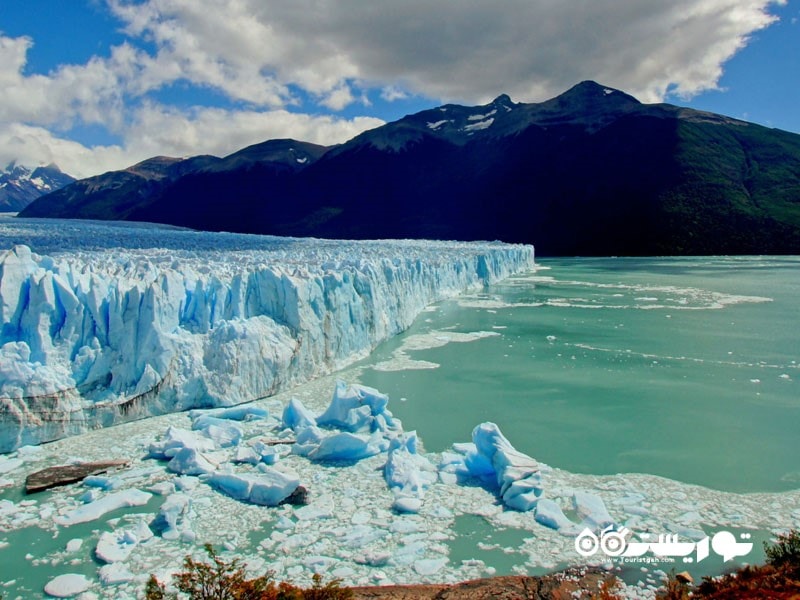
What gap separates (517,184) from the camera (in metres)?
69.6

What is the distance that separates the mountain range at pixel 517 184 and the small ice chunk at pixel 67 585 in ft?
169

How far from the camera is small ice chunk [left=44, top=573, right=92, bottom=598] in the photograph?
3.63m

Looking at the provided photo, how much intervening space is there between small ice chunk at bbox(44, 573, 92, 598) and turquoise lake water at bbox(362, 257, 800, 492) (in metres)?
3.64

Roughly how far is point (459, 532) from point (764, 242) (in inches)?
2103

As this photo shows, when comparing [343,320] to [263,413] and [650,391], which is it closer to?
[263,413]

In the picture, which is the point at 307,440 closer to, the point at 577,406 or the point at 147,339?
the point at 147,339

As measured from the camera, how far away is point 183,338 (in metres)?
7.58

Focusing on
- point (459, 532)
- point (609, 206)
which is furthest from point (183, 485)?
point (609, 206)

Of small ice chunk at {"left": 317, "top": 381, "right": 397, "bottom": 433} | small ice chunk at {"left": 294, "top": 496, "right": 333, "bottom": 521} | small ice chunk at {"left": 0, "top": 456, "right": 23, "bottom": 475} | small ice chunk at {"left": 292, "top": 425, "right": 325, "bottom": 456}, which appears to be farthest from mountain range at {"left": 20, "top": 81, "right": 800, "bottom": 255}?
small ice chunk at {"left": 0, "top": 456, "right": 23, "bottom": 475}

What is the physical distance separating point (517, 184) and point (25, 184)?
170235mm

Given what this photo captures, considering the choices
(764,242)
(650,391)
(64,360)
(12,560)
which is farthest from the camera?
(764,242)

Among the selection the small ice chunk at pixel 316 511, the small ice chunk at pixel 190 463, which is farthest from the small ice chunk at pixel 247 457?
the small ice chunk at pixel 316 511

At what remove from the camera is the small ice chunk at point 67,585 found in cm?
363

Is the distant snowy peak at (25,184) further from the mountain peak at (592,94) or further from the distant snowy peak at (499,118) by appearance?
the mountain peak at (592,94)
